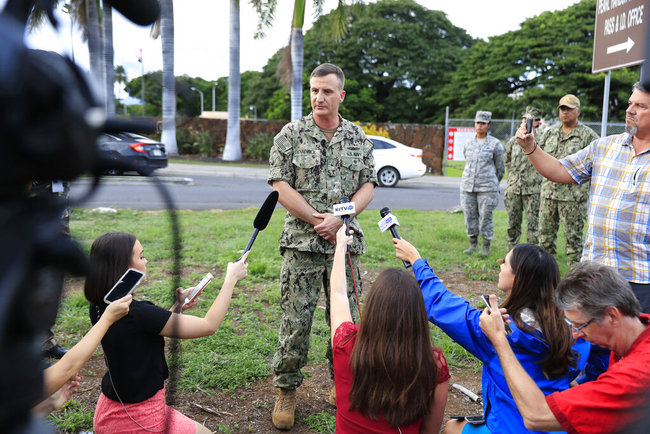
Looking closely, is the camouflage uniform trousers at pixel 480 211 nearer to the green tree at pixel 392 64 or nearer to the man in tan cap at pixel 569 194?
the man in tan cap at pixel 569 194

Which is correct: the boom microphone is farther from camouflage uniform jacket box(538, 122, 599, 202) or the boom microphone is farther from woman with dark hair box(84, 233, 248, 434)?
camouflage uniform jacket box(538, 122, 599, 202)

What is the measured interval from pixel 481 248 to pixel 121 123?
22.5ft

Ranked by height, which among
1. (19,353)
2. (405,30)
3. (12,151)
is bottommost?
(19,353)

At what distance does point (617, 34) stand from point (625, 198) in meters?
2.97

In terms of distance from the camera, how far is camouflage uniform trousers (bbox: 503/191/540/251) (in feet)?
21.3

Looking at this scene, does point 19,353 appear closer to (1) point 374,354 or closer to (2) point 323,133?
(1) point 374,354

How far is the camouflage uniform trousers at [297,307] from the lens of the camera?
294cm

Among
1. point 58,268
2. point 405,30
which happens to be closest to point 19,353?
point 58,268

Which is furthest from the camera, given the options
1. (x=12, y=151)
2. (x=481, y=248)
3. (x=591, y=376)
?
(x=481, y=248)

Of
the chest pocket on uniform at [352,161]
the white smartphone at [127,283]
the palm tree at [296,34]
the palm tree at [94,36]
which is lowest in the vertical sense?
the white smartphone at [127,283]

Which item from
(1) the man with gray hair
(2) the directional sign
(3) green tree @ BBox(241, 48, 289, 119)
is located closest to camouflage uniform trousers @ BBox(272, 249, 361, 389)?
(1) the man with gray hair

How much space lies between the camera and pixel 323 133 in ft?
10.0

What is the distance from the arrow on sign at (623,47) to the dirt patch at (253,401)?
10.6 ft

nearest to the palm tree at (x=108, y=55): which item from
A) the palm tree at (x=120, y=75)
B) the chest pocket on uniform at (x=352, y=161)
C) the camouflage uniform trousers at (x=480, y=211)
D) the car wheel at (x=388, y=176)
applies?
the palm tree at (x=120, y=75)
